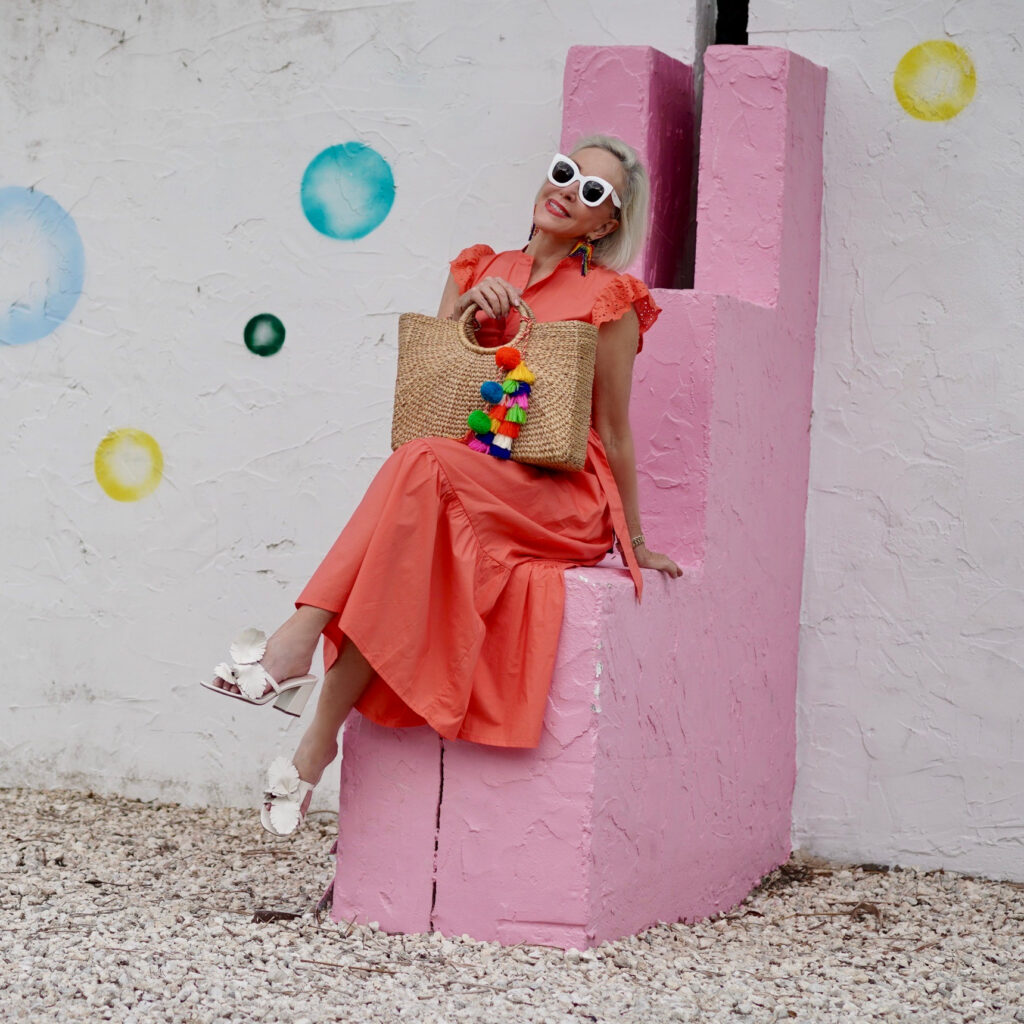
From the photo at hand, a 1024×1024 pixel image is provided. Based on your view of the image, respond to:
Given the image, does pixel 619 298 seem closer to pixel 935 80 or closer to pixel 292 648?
pixel 292 648

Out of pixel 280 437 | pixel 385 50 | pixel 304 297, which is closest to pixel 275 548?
pixel 280 437

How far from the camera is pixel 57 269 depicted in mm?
4762

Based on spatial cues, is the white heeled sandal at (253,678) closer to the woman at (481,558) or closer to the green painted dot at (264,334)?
A: the woman at (481,558)

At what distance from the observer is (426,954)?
10.4 ft

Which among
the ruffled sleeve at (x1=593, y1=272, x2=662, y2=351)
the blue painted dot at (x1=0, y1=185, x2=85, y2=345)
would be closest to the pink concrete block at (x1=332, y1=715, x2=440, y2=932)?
the ruffled sleeve at (x1=593, y1=272, x2=662, y2=351)

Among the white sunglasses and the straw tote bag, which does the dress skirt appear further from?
the white sunglasses

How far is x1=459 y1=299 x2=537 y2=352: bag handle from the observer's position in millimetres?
3344

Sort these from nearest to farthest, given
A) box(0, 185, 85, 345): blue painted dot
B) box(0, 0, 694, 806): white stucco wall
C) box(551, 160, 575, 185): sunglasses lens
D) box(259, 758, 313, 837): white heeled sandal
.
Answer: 1. box(259, 758, 313, 837): white heeled sandal
2. box(551, 160, 575, 185): sunglasses lens
3. box(0, 0, 694, 806): white stucco wall
4. box(0, 185, 85, 345): blue painted dot

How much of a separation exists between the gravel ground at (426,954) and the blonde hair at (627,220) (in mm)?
1533

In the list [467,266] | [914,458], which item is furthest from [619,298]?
[914,458]

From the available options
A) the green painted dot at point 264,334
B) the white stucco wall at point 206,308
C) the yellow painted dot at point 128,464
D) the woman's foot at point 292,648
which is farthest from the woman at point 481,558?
the yellow painted dot at point 128,464

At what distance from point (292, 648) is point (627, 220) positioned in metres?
1.28

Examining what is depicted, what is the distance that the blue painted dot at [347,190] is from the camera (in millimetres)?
4512

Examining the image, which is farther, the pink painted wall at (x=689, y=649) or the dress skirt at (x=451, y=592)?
the pink painted wall at (x=689, y=649)
